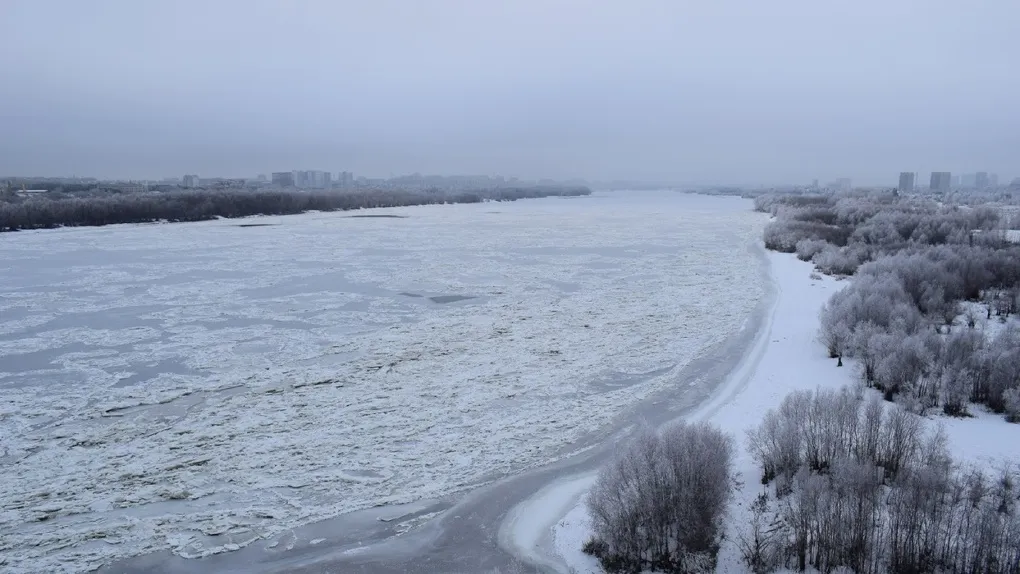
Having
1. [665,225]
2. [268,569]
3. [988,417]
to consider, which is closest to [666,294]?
[988,417]

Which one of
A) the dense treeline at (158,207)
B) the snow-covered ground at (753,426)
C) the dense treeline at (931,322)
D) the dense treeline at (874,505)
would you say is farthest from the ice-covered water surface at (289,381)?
the dense treeline at (158,207)

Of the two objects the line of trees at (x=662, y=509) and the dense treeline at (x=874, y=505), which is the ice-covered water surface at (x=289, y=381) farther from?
the dense treeline at (x=874, y=505)

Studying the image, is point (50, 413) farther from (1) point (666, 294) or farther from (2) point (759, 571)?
(1) point (666, 294)

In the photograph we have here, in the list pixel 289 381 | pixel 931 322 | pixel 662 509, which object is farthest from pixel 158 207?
pixel 662 509

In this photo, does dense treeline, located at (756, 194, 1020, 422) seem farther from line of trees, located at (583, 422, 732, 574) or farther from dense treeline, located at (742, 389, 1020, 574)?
line of trees, located at (583, 422, 732, 574)

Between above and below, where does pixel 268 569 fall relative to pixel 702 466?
below

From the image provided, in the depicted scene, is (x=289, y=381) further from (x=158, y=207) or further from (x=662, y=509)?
(x=158, y=207)
